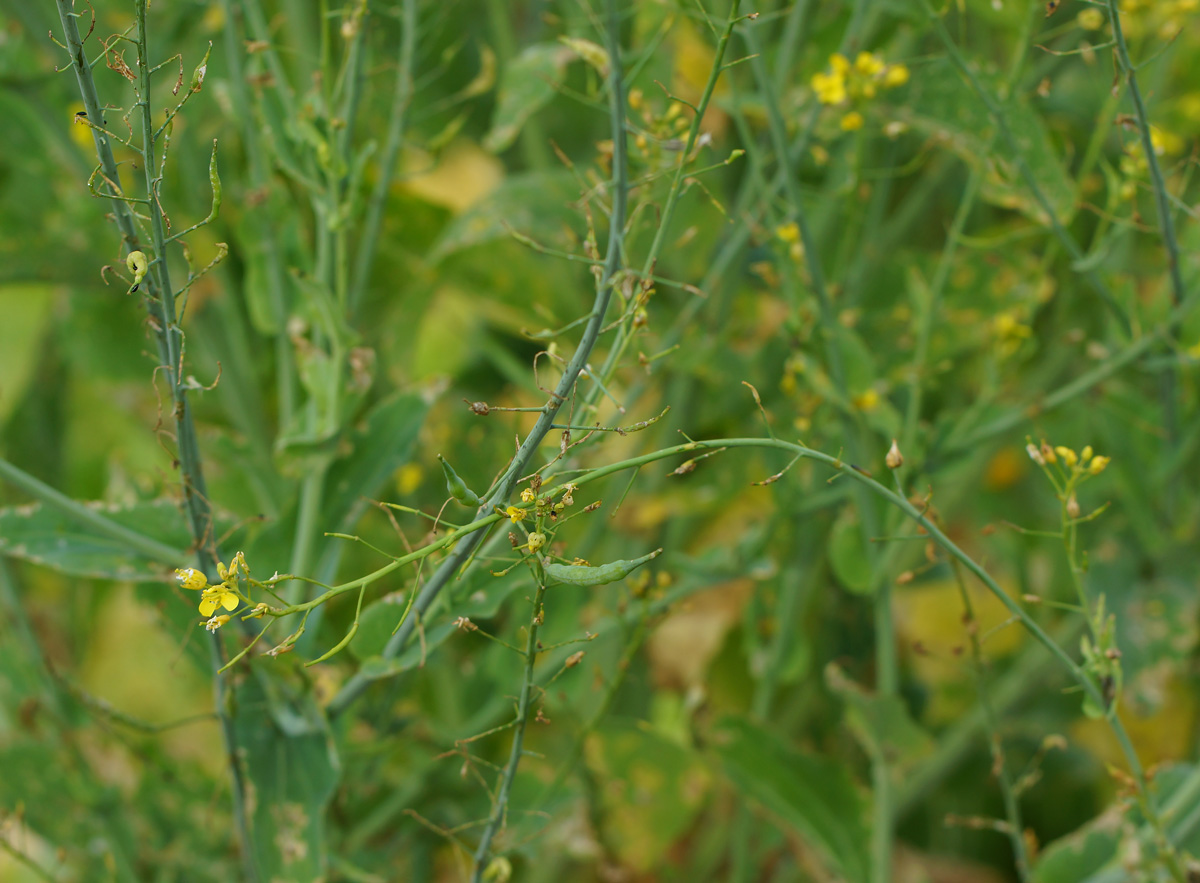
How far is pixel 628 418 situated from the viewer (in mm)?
528

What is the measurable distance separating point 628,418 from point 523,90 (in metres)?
0.18

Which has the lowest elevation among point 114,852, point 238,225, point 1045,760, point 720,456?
point 1045,760

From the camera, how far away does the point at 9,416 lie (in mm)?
581

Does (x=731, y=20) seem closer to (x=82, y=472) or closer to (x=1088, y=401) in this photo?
(x=1088, y=401)

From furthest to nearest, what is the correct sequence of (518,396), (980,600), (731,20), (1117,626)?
(980,600) < (518,396) < (1117,626) < (731,20)

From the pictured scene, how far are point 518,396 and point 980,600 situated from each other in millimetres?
379

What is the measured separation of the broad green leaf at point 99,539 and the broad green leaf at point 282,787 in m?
0.05

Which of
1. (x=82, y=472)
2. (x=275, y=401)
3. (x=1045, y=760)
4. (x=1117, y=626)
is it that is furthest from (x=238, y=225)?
(x=1045, y=760)

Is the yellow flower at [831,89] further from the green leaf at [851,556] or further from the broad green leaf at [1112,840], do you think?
the broad green leaf at [1112,840]

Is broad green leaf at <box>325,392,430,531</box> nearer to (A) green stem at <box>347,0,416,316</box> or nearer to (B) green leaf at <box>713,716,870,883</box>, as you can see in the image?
(A) green stem at <box>347,0,416,316</box>

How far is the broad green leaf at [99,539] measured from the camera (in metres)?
0.32

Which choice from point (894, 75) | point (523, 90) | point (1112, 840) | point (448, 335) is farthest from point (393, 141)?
point (1112, 840)

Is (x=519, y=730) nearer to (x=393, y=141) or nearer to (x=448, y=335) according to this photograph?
(x=393, y=141)

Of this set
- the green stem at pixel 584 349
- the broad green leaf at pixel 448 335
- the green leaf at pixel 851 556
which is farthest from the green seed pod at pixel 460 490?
the broad green leaf at pixel 448 335
